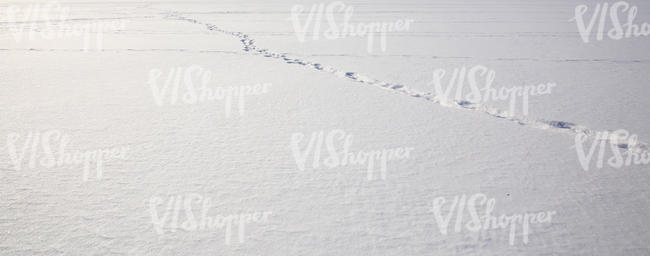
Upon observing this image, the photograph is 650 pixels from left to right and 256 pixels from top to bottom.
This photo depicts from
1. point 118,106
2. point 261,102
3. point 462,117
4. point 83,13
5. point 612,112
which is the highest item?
point 612,112

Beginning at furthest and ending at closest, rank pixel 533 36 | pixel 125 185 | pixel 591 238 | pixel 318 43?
1. pixel 533 36
2. pixel 318 43
3. pixel 125 185
4. pixel 591 238

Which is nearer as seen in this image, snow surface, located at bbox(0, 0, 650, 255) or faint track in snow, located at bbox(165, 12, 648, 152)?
snow surface, located at bbox(0, 0, 650, 255)

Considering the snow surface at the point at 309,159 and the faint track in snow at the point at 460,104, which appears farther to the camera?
the faint track in snow at the point at 460,104

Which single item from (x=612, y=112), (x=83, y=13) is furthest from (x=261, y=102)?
(x=83, y=13)

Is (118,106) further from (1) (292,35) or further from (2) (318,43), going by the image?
(1) (292,35)

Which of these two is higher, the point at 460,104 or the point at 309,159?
the point at 460,104

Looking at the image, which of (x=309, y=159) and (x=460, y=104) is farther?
(x=460, y=104)

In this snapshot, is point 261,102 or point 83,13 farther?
point 83,13

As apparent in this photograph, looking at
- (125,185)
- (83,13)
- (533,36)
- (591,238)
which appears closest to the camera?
(591,238)
